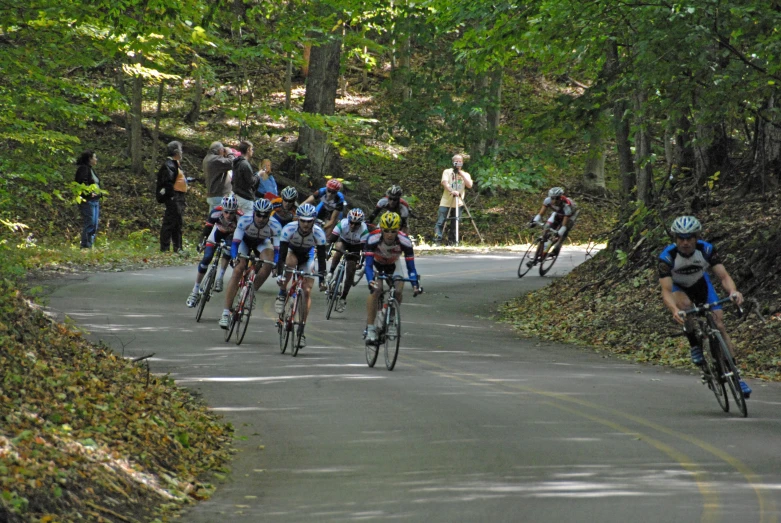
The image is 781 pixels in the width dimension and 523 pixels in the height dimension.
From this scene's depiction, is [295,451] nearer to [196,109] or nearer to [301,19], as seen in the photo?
[301,19]

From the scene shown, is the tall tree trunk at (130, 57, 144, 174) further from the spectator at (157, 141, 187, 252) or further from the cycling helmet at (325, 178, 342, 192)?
the cycling helmet at (325, 178, 342, 192)

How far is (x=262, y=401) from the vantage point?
37.1ft

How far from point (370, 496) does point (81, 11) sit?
33.0 ft

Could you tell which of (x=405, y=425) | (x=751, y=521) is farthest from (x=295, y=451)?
(x=751, y=521)

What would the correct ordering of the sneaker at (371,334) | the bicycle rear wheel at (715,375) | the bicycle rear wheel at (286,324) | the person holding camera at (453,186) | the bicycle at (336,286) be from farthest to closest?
the person holding camera at (453,186), the bicycle at (336,286), the bicycle rear wheel at (286,324), the sneaker at (371,334), the bicycle rear wheel at (715,375)

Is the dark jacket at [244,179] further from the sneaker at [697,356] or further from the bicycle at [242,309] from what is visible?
the sneaker at [697,356]

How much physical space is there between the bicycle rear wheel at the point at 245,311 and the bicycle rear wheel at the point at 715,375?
652cm

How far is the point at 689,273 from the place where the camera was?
12.0 meters

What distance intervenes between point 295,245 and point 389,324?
239 cm

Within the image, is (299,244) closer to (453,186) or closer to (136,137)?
(453,186)

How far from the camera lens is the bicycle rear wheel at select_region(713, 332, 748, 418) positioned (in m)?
10.9

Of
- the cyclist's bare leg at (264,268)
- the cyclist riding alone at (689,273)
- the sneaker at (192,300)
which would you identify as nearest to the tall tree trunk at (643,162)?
the cyclist's bare leg at (264,268)

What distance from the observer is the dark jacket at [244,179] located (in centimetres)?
2244

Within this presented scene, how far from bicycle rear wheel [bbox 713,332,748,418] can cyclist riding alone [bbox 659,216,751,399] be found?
0.88 feet
